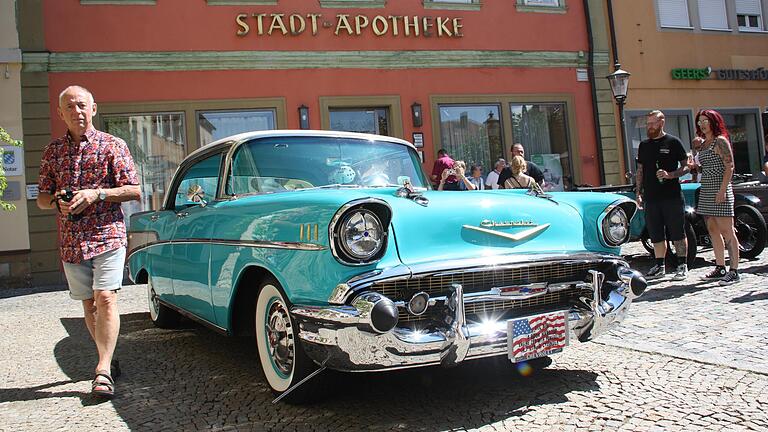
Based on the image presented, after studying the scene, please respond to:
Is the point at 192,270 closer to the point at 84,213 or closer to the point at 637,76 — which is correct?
the point at 84,213

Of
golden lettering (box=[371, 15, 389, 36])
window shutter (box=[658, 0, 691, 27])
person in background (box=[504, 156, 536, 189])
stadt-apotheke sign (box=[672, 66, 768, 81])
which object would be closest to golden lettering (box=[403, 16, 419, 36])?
golden lettering (box=[371, 15, 389, 36])

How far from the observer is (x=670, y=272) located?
6.92 metres

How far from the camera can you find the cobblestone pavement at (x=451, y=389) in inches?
106

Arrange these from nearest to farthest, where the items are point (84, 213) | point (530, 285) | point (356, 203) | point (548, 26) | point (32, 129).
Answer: point (356, 203) → point (530, 285) → point (84, 213) → point (32, 129) → point (548, 26)

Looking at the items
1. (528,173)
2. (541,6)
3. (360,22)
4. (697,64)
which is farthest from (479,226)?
(697,64)

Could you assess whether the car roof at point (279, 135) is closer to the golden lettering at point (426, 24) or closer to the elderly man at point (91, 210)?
the elderly man at point (91, 210)

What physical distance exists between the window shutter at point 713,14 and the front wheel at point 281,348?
48.0ft

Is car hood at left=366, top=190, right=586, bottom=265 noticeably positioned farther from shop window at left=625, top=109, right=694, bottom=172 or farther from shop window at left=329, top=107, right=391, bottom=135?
shop window at left=625, top=109, right=694, bottom=172

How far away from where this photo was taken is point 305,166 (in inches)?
144

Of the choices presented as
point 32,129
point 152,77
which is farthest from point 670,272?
point 32,129

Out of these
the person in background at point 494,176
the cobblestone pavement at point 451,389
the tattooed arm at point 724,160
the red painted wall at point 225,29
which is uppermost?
the red painted wall at point 225,29

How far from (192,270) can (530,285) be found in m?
2.07

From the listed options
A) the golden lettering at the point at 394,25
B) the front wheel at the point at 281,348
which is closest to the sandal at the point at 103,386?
the front wheel at the point at 281,348

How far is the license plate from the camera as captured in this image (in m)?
2.65
